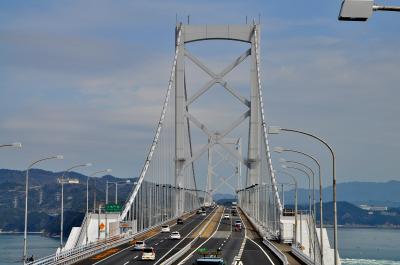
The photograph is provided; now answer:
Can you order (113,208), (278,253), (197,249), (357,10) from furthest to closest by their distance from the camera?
(113,208) < (197,249) < (278,253) < (357,10)

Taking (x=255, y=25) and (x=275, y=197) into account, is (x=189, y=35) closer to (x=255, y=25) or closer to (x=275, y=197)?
(x=255, y=25)

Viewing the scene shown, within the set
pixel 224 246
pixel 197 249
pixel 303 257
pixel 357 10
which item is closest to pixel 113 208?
pixel 224 246

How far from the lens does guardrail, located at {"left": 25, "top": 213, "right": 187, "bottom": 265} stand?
2287 inches

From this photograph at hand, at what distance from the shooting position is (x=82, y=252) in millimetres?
71750

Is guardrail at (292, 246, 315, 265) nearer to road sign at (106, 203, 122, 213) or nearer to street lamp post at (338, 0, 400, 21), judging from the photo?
road sign at (106, 203, 122, 213)

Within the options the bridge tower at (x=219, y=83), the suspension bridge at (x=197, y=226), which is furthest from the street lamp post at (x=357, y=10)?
the bridge tower at (x=219, y=83)

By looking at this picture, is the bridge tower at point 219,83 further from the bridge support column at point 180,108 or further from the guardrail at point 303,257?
the guardrail at point 303,257

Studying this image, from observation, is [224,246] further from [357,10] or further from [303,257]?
[357,10]

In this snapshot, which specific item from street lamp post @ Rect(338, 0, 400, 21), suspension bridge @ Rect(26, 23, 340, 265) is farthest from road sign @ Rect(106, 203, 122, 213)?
street lamp post @ Rect(338, 0, 400, 21)

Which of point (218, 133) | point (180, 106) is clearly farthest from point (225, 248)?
point (218, 133)

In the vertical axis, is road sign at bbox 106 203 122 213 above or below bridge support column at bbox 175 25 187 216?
below

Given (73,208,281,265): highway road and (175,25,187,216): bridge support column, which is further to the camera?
(175,25,187,216): bridge support column

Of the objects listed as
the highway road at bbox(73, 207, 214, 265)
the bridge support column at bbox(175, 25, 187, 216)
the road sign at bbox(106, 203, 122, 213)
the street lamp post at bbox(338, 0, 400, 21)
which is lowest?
the highway road at bbox(73, 207, 214, 265)

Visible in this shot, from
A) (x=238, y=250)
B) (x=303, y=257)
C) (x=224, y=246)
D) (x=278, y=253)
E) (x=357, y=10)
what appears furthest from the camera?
(x=224, y=246)
